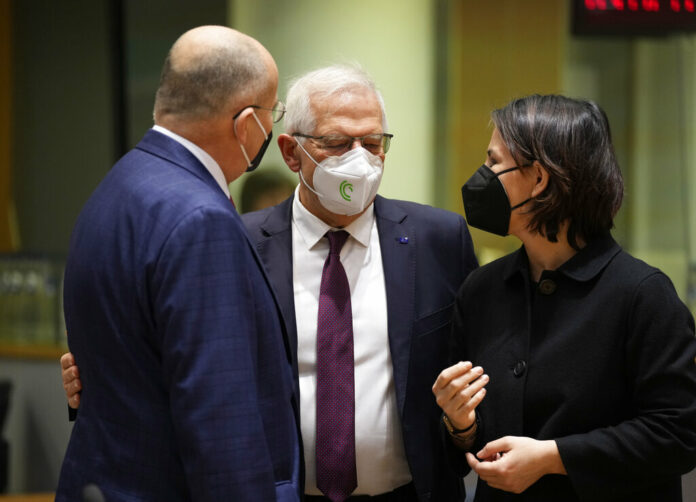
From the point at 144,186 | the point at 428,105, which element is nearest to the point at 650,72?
the point at 428,105

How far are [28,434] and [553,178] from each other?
3.87m

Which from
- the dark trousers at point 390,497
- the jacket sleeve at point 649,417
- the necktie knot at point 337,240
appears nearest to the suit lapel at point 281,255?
the necktie knot at point 337,240

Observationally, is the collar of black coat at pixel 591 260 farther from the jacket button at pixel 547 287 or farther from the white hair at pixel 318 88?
the white hair at pixel 318 88

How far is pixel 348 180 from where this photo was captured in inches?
81.8

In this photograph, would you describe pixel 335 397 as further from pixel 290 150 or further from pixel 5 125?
pixel 5 125

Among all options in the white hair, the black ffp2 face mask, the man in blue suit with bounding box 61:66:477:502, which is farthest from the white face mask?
the black ffp2 face mask

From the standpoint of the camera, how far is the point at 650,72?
5418 mm

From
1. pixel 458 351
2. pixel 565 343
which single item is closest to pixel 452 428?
pixel 458 351

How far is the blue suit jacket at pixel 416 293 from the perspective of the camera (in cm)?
201

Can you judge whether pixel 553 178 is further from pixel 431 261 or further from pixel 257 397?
pixel 257 397

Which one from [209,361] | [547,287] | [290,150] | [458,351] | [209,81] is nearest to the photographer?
[209,361]

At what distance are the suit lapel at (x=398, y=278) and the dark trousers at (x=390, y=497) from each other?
21 centimetres

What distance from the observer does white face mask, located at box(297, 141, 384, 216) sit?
2080 millimetres

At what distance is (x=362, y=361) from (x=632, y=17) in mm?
2417
